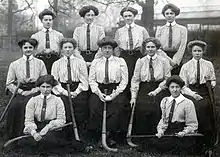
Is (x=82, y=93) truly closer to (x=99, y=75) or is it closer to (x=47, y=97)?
(x=99, y=75)

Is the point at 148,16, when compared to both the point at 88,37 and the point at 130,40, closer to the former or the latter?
the point at 130,40

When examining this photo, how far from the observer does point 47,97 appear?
14.5ft

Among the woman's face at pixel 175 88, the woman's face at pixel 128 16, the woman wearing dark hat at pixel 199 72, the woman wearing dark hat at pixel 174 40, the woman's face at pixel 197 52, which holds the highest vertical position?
the woman's face at pixel 128 16

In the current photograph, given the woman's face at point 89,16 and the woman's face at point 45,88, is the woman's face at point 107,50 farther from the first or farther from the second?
the woman's face at point 45,88

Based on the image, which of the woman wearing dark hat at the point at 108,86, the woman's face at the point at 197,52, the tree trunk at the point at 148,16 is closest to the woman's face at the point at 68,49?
the woman wearing dark hat at the point at 108,86

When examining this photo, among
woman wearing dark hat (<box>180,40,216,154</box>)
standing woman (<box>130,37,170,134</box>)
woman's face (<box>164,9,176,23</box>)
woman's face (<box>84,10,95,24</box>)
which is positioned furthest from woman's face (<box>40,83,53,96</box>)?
woman's face (<box>164,9,176,23</box>)

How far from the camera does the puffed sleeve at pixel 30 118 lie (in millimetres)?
4238

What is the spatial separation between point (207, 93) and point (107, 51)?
144 cm

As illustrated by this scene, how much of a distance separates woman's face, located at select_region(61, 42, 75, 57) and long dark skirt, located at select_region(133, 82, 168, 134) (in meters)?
1.11

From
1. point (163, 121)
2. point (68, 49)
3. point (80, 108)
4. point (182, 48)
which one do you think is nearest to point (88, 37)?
point (68, 49)

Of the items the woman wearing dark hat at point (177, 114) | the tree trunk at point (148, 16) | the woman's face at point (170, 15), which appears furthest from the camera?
the tree trunk at point (148, 16)

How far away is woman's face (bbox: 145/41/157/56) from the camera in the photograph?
194 inches

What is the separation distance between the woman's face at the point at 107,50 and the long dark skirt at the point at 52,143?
1.22 meters

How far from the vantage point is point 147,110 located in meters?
4.91
